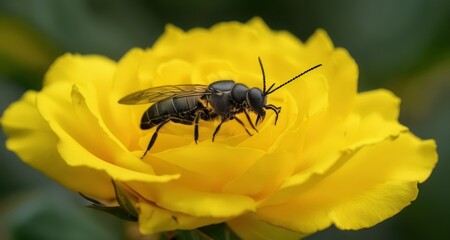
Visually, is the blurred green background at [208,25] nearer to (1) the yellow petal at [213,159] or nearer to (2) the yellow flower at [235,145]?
(2) the yellow flower at [235,145]

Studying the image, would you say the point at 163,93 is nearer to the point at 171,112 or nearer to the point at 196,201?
the point at 171,112

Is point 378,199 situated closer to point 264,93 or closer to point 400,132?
point 400,132

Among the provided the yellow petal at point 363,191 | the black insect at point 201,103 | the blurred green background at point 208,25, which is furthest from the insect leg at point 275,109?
the blurred green background at point 208,25

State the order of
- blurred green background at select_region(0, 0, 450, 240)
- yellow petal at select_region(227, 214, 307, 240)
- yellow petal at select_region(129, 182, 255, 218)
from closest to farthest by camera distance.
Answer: yellow petal at select_region(129, 182, 255, 218) → yellow petal at select_region(227, 214, 307, 240) → blurred green background at select_region(0, 0, 450, 240)

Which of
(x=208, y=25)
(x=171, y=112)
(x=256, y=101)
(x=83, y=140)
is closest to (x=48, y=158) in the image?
(x=83, y=140)

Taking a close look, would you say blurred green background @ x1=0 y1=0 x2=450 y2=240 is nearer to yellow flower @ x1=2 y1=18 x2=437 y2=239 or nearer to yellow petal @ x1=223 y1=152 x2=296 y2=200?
yellow flower @ x1=2 y1=18 x2=437 y2=239

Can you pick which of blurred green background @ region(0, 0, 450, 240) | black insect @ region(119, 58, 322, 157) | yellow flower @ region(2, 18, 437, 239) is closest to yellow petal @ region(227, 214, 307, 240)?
yellow flower @ region(2, 18, 437, 239)

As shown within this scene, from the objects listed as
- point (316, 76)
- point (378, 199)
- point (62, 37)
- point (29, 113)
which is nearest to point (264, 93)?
point (316, 76)
